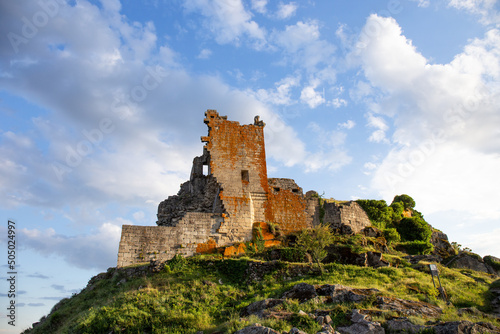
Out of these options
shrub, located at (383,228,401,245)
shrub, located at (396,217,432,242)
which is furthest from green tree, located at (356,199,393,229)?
shrub, located at (396,217,432,242)

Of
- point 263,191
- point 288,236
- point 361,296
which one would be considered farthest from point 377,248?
point 361,296

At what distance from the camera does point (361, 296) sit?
12977 mm

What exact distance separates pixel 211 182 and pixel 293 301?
11.9 metres

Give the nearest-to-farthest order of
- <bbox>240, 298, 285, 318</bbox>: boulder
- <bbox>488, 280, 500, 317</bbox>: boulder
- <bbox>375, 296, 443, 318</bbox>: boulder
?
<bbox>375, 296, 443, 318</bbox>: boulder → <bbox>240, 298, 285, 318</bbox>: boulder → <bbox>488, 280, 500, 317</bbox>: boulder

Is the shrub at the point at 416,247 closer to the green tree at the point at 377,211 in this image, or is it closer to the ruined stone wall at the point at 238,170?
the green tree at the point at 377,211

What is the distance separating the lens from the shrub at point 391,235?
28005 millimetres

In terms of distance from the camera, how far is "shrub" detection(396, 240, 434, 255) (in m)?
27.2

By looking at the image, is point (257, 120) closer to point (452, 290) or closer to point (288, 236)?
point (288, 236)

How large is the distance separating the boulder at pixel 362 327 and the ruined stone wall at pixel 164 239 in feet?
38.1

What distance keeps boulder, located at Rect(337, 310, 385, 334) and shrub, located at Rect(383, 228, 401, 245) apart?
18.7m

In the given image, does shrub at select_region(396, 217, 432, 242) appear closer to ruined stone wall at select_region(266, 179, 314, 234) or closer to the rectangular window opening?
ruined stone wall at select_region(266, 179, 314, 234)

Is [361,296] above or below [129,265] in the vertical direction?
below

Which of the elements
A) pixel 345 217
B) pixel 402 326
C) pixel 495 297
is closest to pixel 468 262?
pixel 345 217

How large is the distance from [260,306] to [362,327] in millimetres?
4381
